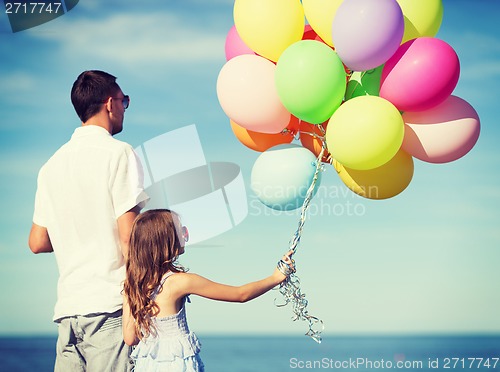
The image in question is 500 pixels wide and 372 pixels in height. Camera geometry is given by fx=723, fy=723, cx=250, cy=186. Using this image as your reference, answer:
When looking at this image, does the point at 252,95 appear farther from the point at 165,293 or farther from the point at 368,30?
the point at 165,293

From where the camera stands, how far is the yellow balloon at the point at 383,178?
2986mm

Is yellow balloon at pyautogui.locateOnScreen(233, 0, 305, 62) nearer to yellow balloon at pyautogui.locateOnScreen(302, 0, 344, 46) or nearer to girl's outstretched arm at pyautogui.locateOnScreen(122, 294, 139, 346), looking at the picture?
yellow balloon at pyautogui.locateOnScreen(302, 0, 344, 46)

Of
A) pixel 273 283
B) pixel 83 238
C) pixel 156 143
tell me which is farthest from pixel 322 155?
pixel 156 143

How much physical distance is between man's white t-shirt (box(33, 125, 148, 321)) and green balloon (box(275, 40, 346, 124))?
0.68m

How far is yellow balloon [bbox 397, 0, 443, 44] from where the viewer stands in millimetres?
2891

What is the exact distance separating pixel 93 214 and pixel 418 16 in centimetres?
150

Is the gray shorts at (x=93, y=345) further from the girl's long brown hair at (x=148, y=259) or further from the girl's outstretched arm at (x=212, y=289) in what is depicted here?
the girl's outstretched arm at (x=212, y=289)

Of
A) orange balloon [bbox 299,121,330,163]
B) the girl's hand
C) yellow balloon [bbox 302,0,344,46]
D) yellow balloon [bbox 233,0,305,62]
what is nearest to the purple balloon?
yellow balloon [bbox 302,0,344,46]

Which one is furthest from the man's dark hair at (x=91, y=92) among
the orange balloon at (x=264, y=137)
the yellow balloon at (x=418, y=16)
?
the yellow balloon at (x=418, y=16)

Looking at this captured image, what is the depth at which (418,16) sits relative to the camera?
9.52 feet

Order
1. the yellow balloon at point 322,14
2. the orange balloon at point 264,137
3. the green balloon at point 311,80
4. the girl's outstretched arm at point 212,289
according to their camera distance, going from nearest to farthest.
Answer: the girl's outstretched arm at point 212,289
the green balloon at point 311,80
the yellow balloon at point 322,14
the orange balloon at point 264,137

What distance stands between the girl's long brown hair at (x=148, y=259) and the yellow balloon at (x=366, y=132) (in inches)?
27.3

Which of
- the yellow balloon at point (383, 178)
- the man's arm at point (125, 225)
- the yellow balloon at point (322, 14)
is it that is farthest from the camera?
the yellow balloon at point (383, 178)

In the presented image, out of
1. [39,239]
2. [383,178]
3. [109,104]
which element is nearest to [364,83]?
[383,178]
